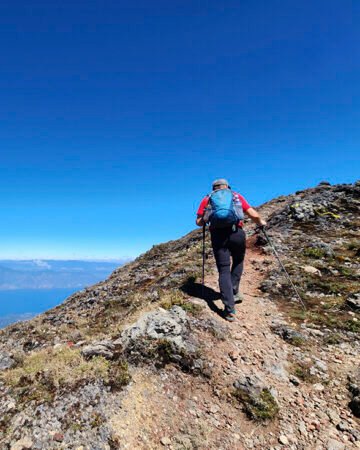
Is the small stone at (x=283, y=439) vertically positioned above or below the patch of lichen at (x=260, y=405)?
below

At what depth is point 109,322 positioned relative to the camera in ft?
37.2

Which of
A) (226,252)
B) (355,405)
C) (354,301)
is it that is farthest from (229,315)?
(354,301)

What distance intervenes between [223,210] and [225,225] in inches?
19.6

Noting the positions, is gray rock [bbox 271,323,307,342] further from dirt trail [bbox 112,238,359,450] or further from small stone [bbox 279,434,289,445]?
small stone [bbox 279,434,289,445]

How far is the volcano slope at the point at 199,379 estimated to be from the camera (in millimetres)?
5457

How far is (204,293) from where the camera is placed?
11188mm

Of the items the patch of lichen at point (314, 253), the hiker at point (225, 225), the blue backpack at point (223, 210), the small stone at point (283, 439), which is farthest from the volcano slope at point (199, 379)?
the patch of lichen at point (314, 253)

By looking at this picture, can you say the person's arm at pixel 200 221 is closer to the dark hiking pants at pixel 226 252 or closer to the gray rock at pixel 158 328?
the dark hiking pants at pixel 226 252

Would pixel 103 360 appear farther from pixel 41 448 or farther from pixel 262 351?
pixel 262 351

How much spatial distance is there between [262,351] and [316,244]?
1039cm

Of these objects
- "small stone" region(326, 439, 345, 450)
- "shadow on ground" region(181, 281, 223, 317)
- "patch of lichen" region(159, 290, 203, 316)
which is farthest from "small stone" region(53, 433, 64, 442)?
"shadow on ground" region(181, 281, 223, 317)

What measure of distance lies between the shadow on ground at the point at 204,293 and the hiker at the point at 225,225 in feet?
2.05

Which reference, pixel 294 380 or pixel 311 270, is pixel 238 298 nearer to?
pixel 294 380

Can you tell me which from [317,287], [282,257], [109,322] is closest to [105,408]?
[109,322]
